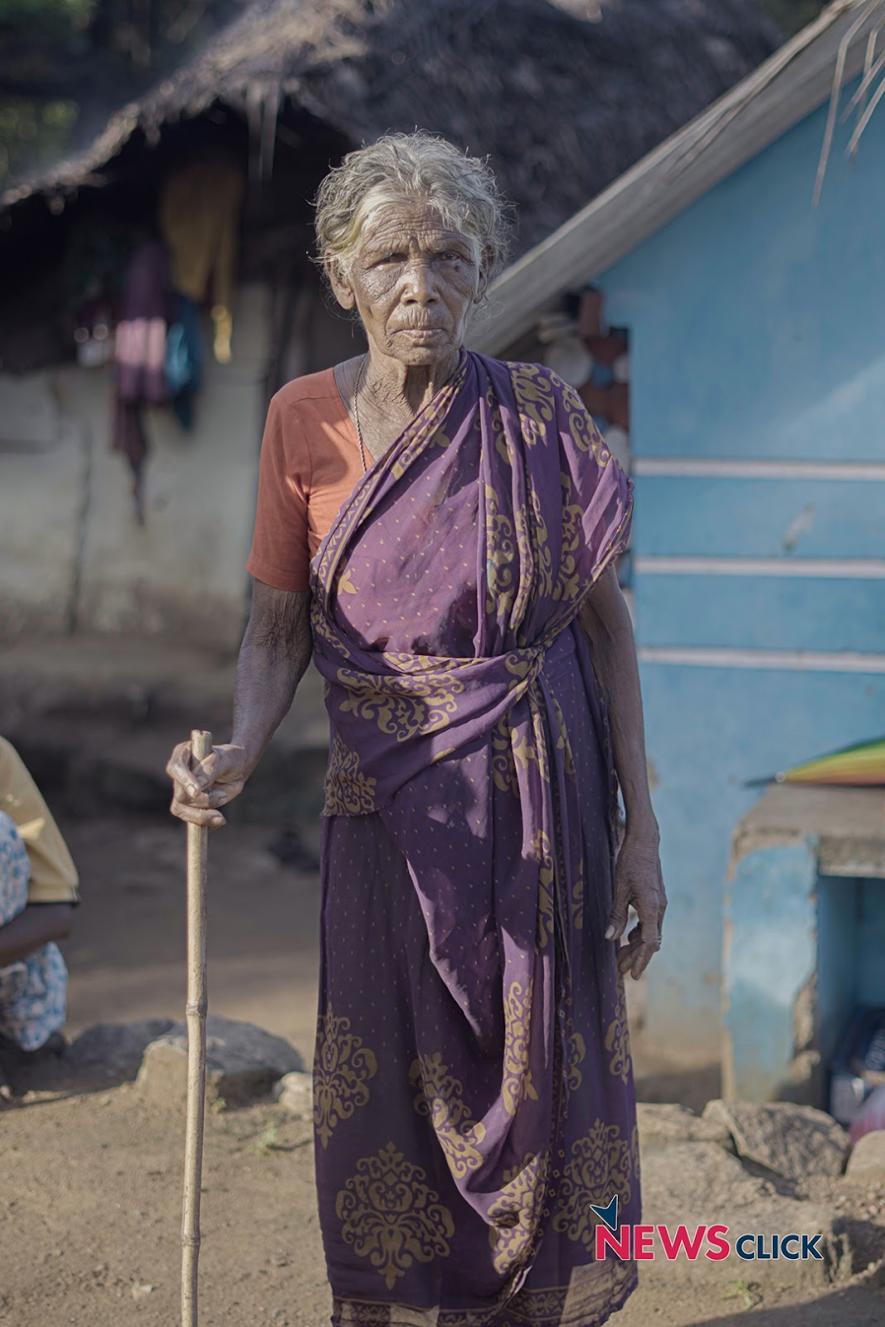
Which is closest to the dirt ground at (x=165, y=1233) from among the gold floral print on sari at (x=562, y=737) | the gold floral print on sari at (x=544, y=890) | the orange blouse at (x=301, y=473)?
the gold floral print on sari at (x=544, y=890)

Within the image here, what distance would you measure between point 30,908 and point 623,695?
2.15 meters

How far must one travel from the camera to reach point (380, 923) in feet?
8.42

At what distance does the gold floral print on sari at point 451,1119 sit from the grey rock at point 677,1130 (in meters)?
1.38

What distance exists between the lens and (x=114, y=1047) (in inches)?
179

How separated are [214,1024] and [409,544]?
2.53 metres

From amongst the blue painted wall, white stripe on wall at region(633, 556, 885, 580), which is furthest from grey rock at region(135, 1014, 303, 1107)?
white stripe on wall at region(633, 556, 885, 580)

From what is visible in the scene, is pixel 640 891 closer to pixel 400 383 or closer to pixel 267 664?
pixel 267 664

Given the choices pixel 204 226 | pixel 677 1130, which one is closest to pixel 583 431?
pixel 677 1130

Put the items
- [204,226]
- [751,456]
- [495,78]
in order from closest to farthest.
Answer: [751,456]
[495,78]
[204,226]

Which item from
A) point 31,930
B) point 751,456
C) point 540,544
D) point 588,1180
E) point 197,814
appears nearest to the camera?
point 197,814

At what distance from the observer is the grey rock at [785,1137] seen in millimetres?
3801

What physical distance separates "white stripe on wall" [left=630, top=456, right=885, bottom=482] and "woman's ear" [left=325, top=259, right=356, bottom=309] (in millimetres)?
2581

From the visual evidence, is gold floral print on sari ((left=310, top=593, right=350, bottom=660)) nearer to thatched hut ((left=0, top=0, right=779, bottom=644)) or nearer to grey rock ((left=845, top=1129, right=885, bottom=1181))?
grey rock ((left=845, top=1129, right=885, bottom=1181))

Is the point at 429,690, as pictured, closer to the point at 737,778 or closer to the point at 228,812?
the point at 737,778
